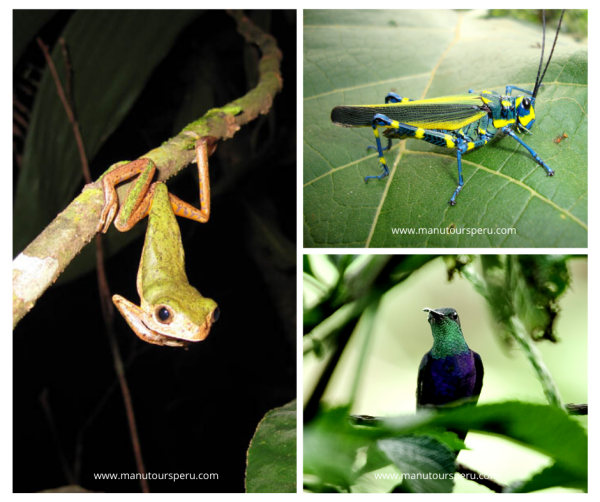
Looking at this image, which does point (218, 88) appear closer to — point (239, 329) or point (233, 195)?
point (233, 195)

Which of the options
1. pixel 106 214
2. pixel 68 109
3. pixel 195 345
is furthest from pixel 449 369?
pixel 68 109

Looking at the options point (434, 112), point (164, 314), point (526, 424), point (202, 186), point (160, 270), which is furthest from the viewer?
point (202, 186)

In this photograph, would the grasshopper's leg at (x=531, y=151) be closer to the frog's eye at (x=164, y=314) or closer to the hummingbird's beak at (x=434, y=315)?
the hummingbird's beak at (x=434, y=315)

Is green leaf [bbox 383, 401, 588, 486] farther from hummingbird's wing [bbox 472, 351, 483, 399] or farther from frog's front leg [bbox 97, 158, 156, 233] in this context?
frog's front leg [bbox 97, 158, 156, 233]

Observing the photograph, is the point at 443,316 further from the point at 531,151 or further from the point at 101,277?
the point at 101,277

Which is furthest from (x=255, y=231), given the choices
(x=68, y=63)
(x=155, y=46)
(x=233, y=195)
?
(x=68, y=63)
